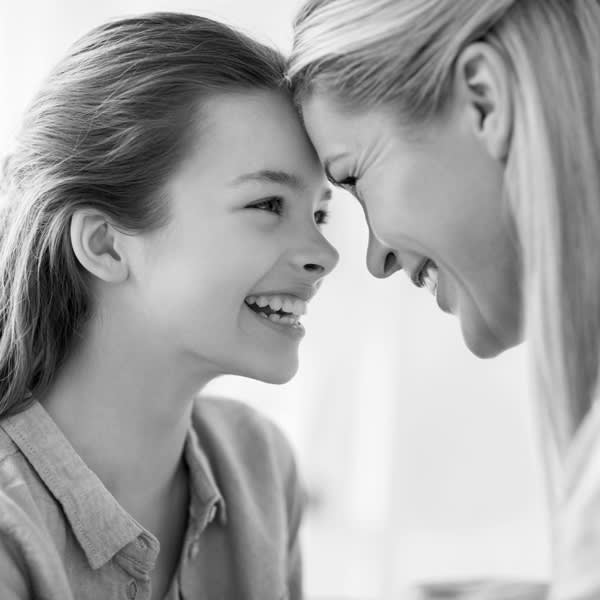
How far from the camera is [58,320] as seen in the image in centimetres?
139

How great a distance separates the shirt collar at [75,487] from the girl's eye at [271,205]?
1.43 feet

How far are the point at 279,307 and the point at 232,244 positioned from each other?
15 cm

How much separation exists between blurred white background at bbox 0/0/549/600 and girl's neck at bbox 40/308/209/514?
102 centimetres

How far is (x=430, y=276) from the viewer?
52.0 inches

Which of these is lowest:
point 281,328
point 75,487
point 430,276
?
point 75,487

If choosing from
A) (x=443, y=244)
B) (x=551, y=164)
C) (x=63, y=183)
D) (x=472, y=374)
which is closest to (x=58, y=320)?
(x=63, y=183)

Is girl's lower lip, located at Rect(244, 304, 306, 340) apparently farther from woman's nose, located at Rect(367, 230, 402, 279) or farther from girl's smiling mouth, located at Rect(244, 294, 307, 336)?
woman's nose, located at Rect(367, 230, 402, 279)

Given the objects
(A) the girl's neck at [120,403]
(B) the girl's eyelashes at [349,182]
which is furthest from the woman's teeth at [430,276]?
(A) the girl's neck at [120,403]

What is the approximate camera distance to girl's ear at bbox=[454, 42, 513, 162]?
3.43 feet

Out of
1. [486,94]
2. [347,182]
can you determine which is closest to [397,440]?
[347,182]

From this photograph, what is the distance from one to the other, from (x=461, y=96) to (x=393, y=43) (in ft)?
0.35

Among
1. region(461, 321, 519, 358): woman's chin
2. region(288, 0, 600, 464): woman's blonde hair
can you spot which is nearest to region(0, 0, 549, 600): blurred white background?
region(461, 321, 519, 358): woman's chin

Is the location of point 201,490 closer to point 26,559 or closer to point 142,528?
point 142,528

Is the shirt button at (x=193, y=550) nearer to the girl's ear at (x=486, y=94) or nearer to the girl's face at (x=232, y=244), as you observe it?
the girl's face at (x=232, y=244)
